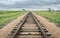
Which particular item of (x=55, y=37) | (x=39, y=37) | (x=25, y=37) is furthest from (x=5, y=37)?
(x=55, y=37)

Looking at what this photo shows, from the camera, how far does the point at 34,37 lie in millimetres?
8164

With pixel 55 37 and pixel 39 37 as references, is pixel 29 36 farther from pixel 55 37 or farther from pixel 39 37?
pixel 55 37

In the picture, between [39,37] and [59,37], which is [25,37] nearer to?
[39,37]

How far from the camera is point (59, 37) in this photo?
845 cm

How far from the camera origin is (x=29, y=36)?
837 centimetres

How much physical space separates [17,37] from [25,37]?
0.33 metres

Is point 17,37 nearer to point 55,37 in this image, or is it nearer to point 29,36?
point 29,36

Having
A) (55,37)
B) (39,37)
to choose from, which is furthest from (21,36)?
(55,37)

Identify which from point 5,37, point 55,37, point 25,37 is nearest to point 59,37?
point 55,37

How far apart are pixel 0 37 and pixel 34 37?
4.80ft

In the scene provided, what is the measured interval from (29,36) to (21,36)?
34 cm

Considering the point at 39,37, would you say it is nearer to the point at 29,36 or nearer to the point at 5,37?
the point at 29,36

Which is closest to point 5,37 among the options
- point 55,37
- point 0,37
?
point 0,37

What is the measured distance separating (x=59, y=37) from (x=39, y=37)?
36.3 inches
